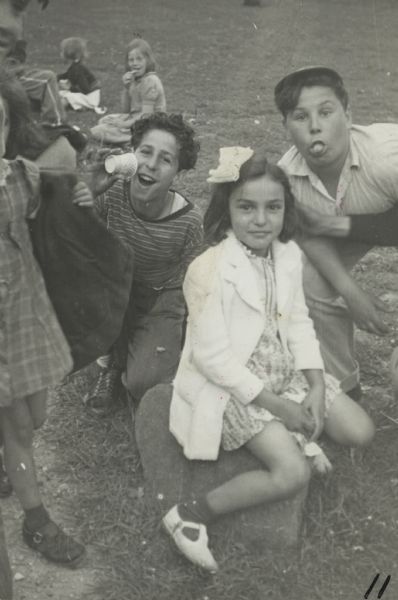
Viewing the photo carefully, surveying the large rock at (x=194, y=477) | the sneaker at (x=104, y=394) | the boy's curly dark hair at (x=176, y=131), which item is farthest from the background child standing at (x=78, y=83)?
the large rock at (x=194, y=477)

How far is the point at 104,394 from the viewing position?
3889 mm

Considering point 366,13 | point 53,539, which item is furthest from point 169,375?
point 366,13

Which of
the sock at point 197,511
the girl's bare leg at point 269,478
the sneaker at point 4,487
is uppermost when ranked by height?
the girl's bare leg at point 269,478

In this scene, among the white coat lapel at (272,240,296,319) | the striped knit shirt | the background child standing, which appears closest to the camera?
the white coat lapel at (272,240,296,319)

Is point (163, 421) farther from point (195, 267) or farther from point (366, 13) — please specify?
point (366, 13)

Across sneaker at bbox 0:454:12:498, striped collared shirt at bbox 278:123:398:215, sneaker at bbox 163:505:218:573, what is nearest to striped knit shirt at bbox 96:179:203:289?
striped collared shirt at bbox 278:123:398:215

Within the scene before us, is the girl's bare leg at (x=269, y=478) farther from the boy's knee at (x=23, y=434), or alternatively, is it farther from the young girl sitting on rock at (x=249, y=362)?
the boy's knee at (x=23, y=434)

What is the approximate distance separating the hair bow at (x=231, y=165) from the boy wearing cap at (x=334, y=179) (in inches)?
23.3

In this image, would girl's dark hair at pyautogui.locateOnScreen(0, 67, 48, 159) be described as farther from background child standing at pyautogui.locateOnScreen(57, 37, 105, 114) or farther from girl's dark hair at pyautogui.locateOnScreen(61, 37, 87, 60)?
girl's dark hair at pyautogui.locateOnScreen(61, 37, 87, 60)

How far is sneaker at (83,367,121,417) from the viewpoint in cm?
385

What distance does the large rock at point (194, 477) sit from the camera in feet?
9.82

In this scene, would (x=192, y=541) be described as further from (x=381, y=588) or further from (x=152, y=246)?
(x=152, y=246)

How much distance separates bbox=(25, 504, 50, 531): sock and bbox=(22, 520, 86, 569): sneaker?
0.01 m

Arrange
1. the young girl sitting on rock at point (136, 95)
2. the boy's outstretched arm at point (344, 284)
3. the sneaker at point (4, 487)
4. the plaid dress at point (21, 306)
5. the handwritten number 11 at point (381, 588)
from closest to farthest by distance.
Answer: the plaid dress at point (21, 306), the handwritten number 11 at point (381, 588), the sneaker at point (4, 487), the boy's outstretched arm at point (344, 284), the young girl sitting on rock at point (136, 95)
